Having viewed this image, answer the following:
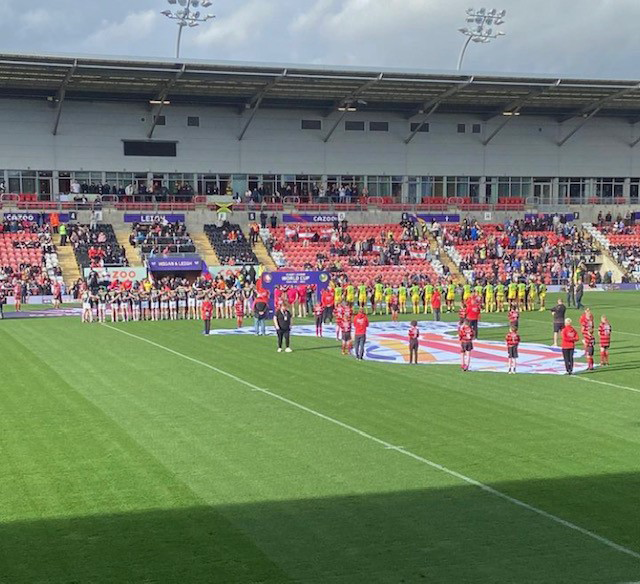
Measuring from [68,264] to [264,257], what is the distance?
11.1m

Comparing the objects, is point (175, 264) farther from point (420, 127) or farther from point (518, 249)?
point (420, 127)

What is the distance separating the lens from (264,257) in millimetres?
54531

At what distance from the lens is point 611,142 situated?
7088cm

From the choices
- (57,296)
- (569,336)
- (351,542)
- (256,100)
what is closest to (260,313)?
(569,336)

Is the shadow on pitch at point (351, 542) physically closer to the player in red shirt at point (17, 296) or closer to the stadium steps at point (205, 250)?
the player in red shirt at point (17, 296)

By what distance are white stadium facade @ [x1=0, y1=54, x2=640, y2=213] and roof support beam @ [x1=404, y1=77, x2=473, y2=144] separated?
0.14 meters

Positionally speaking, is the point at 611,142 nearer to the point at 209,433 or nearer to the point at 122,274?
the point at 122,274

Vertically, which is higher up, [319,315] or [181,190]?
[181,190]

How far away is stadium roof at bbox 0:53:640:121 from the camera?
52156 millimetres

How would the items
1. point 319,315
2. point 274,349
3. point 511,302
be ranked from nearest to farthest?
A: 1. point 274,349
2. point 319,315
3. point 511,302

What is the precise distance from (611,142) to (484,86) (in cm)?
1663

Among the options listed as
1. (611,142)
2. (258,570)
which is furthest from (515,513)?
(611,142)

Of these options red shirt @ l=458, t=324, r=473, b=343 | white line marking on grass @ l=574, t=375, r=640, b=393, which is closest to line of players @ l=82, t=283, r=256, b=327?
red shirt @ l=458, t=324, r=473, b=343

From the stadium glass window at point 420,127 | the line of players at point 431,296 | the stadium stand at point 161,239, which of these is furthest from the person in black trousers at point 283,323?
the stadium glass window at point 420,127
